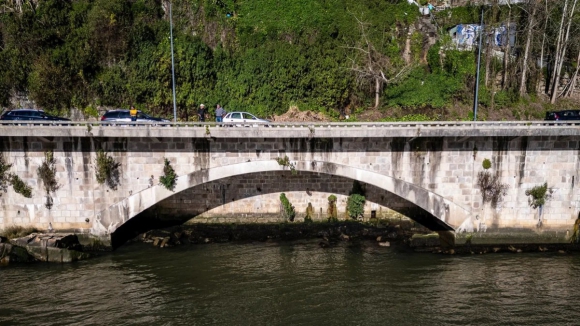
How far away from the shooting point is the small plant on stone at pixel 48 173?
23062 mm

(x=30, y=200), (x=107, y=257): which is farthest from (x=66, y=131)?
(x=107, y=257)

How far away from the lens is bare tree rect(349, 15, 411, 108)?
111 feet

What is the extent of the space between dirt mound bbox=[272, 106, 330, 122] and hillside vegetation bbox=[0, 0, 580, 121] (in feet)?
1.78

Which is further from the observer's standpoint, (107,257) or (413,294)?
(107,257)

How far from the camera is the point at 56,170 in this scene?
23.2 meters

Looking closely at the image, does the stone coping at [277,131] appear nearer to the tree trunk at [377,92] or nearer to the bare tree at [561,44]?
the tree trunk at [377,92]

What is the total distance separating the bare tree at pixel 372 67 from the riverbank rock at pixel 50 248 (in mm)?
23148

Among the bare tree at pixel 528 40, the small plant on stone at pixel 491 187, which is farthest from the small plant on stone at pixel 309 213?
the bare tree at pixel 528 40

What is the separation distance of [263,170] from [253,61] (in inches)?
557

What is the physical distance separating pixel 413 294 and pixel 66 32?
3197 cm

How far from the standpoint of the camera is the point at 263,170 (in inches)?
909

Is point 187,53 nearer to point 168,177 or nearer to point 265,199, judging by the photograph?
point 168,177

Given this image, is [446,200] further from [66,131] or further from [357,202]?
[66,131]

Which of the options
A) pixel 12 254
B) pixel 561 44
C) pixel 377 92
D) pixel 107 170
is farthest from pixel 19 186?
pixel 561 44
